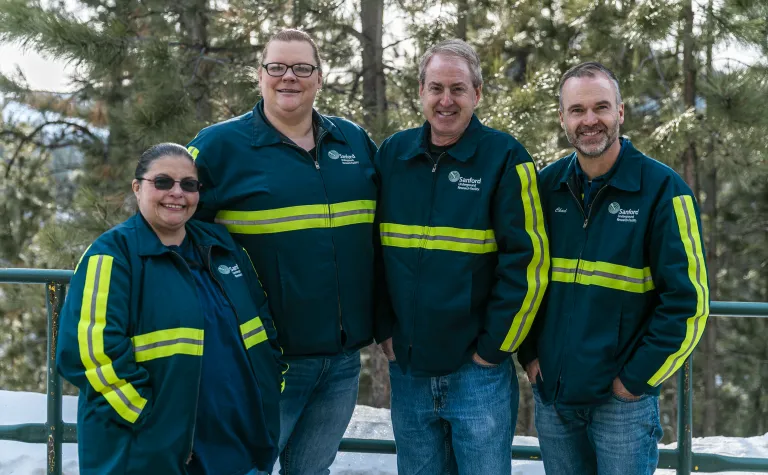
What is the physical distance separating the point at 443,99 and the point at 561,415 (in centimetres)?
108

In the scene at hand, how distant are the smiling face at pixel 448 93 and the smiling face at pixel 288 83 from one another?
404 mm

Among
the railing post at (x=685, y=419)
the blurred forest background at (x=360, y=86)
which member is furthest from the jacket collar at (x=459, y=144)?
the blurred forest background at (x=360, y=86)

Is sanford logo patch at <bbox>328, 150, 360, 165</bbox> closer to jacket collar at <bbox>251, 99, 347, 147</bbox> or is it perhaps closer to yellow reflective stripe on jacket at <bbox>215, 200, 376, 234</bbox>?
jacket collar at <bbox>251, 99, 347, 147</bbox>

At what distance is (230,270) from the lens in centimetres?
245

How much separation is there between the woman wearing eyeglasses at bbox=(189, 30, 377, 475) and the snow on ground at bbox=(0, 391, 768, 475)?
1.60 m

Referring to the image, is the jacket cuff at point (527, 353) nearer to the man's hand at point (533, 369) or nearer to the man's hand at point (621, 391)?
the man's hand at point (533, 369)

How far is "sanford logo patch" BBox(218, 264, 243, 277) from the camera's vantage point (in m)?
2.43

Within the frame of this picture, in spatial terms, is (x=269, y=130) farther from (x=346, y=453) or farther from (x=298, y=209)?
(x=346, y=453)

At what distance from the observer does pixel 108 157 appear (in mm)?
10508

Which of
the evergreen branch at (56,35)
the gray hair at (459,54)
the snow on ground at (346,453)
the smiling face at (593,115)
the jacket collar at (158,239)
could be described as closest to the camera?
the jacket collar at (158,239)

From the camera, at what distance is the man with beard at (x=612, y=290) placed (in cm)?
237

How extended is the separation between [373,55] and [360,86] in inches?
23.7

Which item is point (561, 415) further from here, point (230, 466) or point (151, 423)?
point (151, 423)

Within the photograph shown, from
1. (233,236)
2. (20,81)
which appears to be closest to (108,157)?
(20,81)
